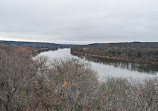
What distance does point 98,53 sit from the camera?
88.2 m

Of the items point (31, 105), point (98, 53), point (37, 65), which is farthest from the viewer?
point (98, 53)

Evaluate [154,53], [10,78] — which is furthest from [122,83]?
[154,53]

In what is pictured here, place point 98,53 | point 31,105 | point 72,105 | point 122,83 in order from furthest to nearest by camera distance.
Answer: point 98,53
point 122,83
point 31,105
point 72,105

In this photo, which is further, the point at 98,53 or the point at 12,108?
the point at 98,53

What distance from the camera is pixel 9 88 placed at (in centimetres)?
956

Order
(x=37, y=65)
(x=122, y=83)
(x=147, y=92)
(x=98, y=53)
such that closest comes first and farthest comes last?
(x=147, y=92) < (x=122, y=83) < (x=37, y=65) < (x=98, y=53)

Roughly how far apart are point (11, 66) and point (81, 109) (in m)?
7.15

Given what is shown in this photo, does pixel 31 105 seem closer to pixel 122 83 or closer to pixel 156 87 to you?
pixel 122 83

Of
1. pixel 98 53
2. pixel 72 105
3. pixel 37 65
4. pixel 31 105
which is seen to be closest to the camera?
pixel 72 105

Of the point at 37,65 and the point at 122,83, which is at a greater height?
the point at 37,65

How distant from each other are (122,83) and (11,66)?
53.7 feet

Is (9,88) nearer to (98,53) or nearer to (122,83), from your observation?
(122,83)

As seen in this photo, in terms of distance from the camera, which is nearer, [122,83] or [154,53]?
[122,83]

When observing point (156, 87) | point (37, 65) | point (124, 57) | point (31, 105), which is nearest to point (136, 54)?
point (124, 57)
